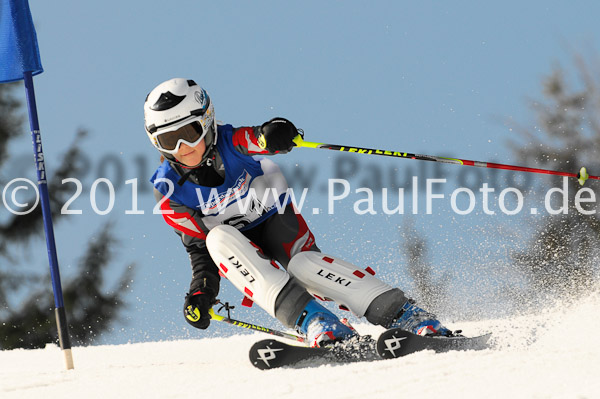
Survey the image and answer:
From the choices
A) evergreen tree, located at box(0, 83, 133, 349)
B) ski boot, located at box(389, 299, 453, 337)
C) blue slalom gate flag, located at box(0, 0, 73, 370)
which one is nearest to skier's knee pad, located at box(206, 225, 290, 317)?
ski boot, located at box(389, 299, 453, 337)

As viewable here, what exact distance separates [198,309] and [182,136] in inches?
41.1

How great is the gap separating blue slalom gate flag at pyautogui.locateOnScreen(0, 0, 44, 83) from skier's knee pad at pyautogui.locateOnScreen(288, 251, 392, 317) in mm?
2737

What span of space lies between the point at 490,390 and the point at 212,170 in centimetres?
221

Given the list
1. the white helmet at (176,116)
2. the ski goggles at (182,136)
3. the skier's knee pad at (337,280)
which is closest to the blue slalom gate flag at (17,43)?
the white helmet at (176,116)

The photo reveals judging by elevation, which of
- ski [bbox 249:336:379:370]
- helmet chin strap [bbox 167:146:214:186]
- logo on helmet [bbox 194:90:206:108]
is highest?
logo on helmet [bbox 194:90:206:108]

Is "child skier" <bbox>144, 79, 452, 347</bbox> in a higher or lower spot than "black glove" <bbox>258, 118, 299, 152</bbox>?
lower

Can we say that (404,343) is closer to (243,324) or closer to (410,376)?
(410,376)

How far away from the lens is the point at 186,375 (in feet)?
12.5

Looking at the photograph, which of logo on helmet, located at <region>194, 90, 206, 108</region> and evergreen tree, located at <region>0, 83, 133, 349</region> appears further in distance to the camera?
evergreen tree, located at <region>0, 83, 133, 349</region>

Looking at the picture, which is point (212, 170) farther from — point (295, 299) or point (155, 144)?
point (295, 299)

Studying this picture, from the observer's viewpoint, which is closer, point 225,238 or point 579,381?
point 579,381

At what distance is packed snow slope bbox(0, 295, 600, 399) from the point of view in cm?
285

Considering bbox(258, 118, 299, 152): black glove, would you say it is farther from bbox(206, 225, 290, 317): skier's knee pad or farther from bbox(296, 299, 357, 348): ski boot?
bbox(296, 299, 357, 348): ski boot

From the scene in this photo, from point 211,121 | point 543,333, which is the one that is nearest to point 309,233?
point 211,121
